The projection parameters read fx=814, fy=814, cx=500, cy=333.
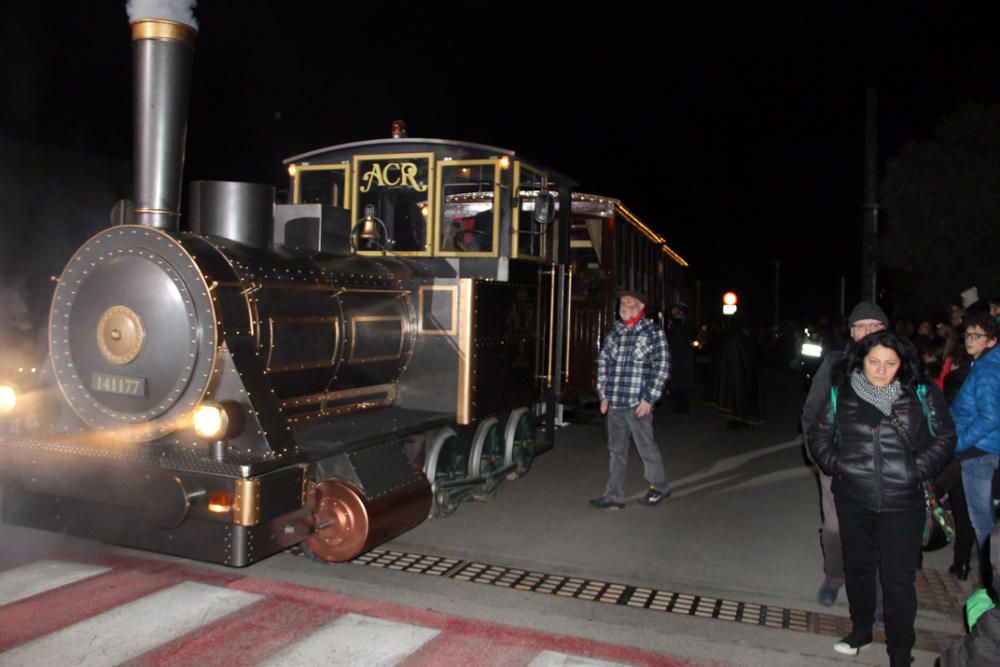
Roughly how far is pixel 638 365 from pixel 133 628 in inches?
162

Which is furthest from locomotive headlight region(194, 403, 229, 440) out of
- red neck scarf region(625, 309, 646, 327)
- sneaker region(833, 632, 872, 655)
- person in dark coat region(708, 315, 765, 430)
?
person in dark coat region(708, 315, 765, 430)

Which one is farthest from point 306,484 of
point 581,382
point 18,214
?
point 18,214

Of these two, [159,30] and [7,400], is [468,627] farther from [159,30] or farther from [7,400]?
[159,30]

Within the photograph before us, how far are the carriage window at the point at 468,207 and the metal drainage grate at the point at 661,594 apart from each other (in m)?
2.56

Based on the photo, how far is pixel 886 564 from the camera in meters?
3.79

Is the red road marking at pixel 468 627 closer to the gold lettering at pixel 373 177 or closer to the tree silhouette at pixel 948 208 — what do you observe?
the gold lettering at pixel 373 177

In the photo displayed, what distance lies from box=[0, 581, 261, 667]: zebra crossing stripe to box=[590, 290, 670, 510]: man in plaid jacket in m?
3.26

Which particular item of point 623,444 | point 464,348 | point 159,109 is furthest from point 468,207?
point 159,109

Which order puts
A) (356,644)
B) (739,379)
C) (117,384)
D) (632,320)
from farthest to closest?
(739,379), (632,320), (117,384), (356,644)

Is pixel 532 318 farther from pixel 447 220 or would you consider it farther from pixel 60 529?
pixel 60 529

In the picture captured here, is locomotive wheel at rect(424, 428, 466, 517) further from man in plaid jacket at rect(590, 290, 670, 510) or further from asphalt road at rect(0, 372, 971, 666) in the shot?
man in plaid jacket at rect(590, 290, 670, 510)

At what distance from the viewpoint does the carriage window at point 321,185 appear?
7102mm

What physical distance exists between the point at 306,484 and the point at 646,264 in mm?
11605

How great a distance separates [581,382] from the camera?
37.1 ft
